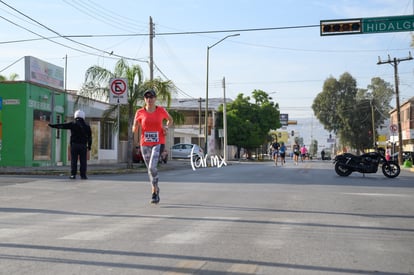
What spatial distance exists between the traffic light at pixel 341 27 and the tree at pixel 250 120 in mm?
38928

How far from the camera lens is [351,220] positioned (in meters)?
7.99

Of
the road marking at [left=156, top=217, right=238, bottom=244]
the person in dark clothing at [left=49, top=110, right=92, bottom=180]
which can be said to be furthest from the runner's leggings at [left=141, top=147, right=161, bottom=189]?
the person in dark clothing at [left=49, top=110, right=92, bottom=180]

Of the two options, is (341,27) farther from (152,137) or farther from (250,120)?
(250,120)

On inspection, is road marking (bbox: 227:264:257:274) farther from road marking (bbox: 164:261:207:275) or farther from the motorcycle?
the motorcycle

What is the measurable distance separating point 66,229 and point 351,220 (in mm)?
4044

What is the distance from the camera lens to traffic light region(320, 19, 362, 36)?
68.5 feet

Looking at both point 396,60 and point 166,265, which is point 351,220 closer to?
point 166,265

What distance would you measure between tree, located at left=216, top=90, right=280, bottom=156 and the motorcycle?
40213 mm

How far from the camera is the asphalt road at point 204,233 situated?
5.19 m

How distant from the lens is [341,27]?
20969 mm

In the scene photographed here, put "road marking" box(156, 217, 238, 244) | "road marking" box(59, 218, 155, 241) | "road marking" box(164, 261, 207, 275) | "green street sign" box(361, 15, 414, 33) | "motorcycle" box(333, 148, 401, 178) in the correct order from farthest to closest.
A: "green street sign" box(361, 15, 414, 33)
"motorcycle" box(333, 148, 401, 178)
"road marking" box(59, 218, 155, 241)
"road marking" box(156, 217, 238, 244)
"road marking" box(164, 261, 207, 275)

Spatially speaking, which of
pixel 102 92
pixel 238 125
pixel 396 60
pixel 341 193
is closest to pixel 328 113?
pixel 238 125

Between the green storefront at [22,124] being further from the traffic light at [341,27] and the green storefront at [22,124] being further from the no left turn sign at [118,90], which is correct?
the traffic light at [341,27]

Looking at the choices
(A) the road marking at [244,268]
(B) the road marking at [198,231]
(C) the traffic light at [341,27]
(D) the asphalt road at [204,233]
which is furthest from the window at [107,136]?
(A) the road marking at [244,268]
